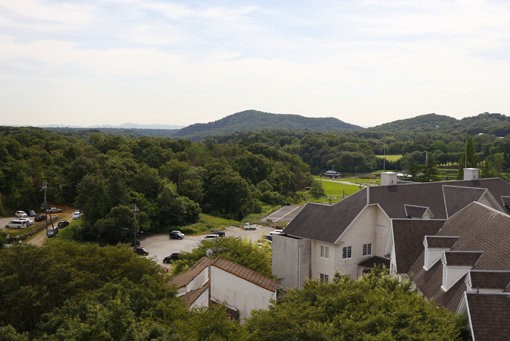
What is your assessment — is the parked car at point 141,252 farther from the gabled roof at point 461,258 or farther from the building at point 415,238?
the gabled roof at point 461,258

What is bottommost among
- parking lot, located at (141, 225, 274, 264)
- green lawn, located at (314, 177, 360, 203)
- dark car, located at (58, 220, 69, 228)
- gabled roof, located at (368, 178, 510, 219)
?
green lawn, located at (314, 177, 360, 203)

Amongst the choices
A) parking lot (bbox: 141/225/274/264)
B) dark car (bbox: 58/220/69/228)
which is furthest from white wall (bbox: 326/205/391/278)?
dark car (bbox: 58/220/69/228)

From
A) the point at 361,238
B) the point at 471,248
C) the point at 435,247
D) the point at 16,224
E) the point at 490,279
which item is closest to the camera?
the point at 490,279

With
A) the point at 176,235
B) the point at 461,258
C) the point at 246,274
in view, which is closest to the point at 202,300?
the point at 246,274

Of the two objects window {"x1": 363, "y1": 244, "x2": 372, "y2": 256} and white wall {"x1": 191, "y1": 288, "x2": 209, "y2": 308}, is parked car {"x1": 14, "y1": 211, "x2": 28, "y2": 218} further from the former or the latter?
white wall {"x1": 191, "y1": 288, "x2": 209, "y2": 308}

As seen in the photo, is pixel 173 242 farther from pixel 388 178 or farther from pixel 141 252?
pixel 388 178

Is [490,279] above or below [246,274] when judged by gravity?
above

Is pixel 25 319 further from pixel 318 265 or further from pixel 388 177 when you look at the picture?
pixel 388 177
